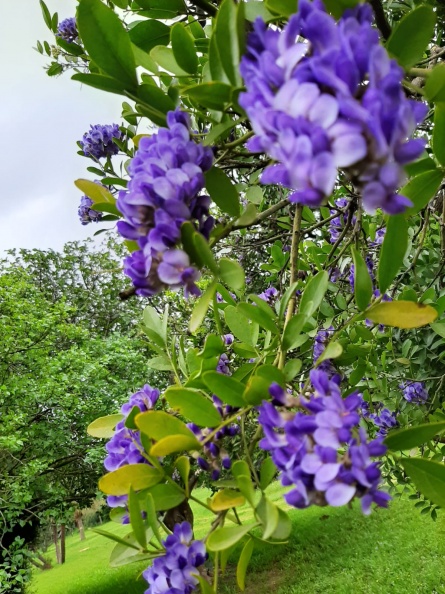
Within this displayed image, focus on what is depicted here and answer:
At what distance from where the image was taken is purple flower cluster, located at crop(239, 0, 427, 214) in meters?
0.33

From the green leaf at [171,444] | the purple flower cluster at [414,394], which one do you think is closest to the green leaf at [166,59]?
the green leaf at [171,444]

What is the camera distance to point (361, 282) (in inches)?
24.2

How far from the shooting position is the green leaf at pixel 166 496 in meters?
0.58

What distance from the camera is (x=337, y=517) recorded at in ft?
29.2

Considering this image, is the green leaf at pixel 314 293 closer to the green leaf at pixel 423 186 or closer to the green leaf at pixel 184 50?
the green leaf at pixel 423 186

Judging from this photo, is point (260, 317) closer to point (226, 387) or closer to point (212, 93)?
point (226, 387)

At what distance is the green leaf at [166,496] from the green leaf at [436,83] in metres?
0.46

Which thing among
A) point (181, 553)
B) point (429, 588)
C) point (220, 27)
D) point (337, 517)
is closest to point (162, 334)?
point (181, 553)

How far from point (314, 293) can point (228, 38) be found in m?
0.30

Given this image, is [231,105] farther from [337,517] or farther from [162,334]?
[337,517]

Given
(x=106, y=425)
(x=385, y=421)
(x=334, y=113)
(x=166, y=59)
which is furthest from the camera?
(x=385, y=421)

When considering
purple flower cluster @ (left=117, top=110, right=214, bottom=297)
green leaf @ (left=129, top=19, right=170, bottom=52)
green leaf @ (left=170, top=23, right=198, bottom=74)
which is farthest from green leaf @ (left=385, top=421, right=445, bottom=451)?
green leaf @ (left=129, top=19, right=170, bottom=52)

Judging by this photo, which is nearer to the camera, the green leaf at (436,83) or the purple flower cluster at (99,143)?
the green leaf at (436,83)

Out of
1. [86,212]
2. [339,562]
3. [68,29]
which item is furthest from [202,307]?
[339,562]
